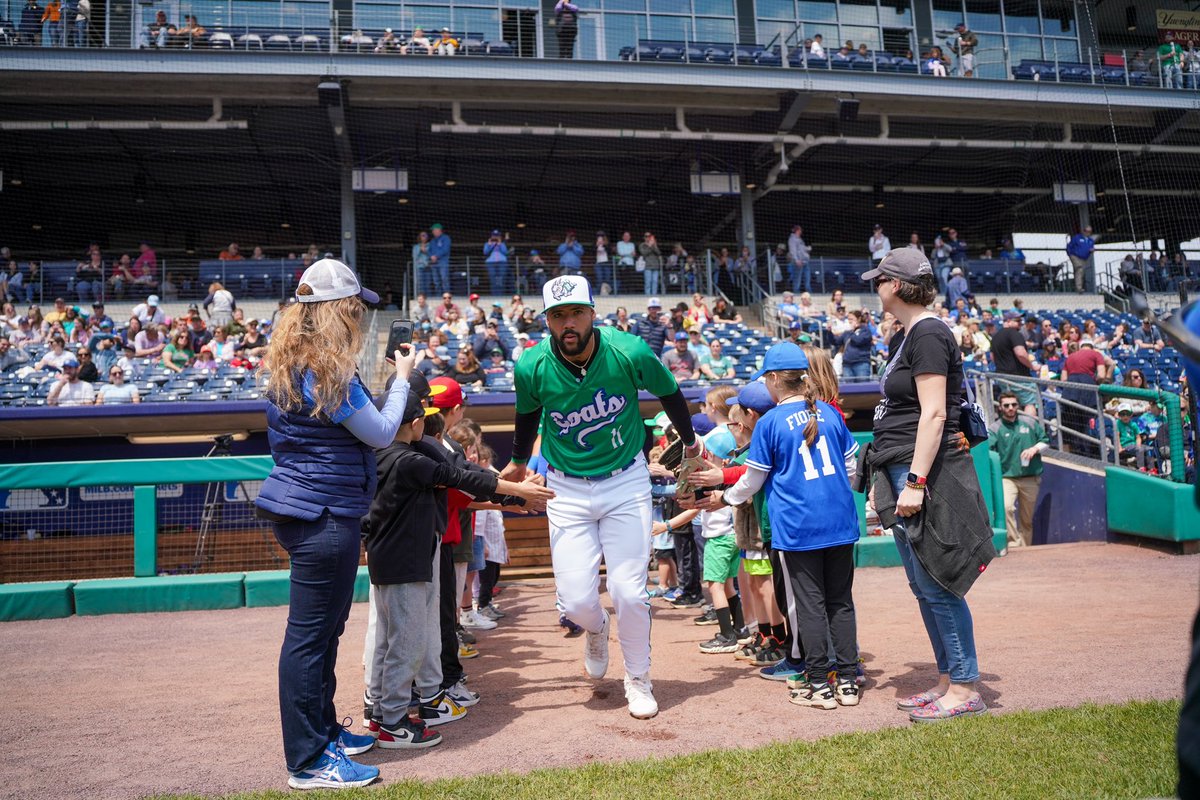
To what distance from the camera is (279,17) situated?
20.3 metres

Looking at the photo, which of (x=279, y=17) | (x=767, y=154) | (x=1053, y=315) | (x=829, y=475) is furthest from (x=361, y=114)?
(x=829, y=475)

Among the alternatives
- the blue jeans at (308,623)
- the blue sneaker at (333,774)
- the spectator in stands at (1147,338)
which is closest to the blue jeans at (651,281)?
the spectator in stands at (1147,338)

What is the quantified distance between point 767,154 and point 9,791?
2187 cm

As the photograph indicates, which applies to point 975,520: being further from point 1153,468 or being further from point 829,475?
point 1153,468

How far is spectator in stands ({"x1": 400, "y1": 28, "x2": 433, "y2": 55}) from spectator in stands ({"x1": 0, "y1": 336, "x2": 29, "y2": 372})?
375 inches

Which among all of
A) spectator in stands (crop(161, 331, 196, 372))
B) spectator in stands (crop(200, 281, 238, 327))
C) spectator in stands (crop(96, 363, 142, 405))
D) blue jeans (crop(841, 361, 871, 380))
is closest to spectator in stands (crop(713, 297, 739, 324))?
blue jeans (crop(841, 361, 871, 380))

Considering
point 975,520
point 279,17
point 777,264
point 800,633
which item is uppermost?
point 279,17

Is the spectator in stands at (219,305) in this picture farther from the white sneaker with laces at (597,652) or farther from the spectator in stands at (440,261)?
the white sneaker with laces at (597,652)

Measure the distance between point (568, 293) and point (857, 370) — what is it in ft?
37.0

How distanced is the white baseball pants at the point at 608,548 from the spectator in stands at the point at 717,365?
992 centimetres

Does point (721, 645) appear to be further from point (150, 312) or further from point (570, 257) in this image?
point (150, 312)

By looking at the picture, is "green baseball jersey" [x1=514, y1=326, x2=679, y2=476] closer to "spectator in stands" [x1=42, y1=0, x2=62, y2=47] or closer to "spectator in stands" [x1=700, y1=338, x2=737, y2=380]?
"spectator in stands" [x1=700, y1=338, x2=737, y2=380]

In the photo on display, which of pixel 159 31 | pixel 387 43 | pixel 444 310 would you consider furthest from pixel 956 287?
pixel 159 31

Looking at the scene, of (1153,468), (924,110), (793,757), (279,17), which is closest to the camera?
(793,757)
